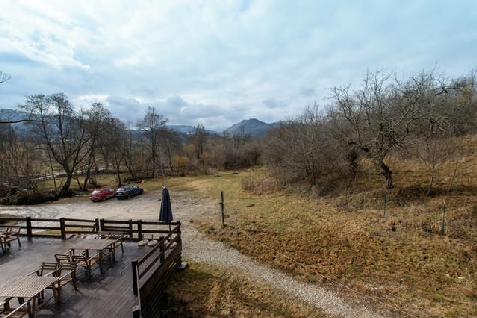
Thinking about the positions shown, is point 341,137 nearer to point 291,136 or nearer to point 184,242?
point 291,136

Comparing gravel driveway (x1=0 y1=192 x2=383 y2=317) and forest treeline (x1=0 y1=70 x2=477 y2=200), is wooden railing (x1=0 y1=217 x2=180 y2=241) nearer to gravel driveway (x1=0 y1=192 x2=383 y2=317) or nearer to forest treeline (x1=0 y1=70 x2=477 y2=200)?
gravel driveway (x1=0 y1=192 x2=383 y2=317)

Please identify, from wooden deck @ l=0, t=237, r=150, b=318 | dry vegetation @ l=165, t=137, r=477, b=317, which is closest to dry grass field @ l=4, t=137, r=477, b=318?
dry vegetation @ l=165, t=137, r=477, b=317

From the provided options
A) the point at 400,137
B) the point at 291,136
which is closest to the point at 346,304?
the point at 400,137

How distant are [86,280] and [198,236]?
5778mm

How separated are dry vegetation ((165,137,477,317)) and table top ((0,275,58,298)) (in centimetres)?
341

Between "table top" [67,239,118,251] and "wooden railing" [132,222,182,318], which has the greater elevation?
"table top" [67,239,118,251]

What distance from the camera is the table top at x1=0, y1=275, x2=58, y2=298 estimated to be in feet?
14.6

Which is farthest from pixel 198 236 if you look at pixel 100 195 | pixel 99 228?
pixel 100 195

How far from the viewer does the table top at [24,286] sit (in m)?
4.45

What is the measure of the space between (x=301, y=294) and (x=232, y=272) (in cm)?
250

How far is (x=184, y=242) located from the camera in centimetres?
1094

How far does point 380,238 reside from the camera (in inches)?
387

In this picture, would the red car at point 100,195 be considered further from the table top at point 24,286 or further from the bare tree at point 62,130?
the table top at point 24,286

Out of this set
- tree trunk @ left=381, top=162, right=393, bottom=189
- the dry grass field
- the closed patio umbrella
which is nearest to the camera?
the dry grass field
